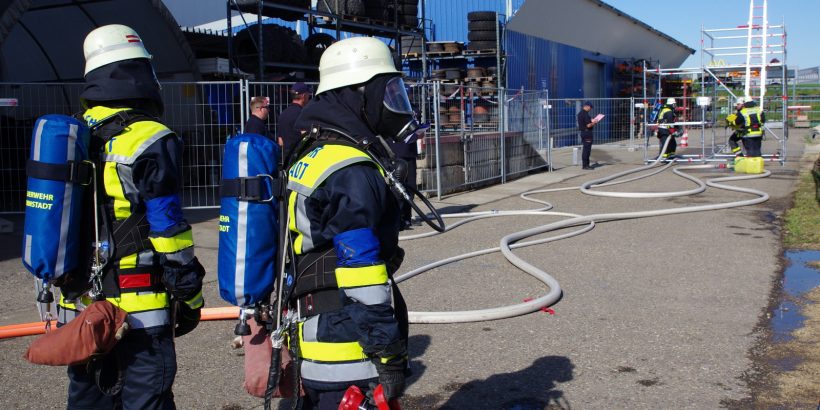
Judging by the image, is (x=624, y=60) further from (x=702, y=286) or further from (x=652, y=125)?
(x=702, y=286)

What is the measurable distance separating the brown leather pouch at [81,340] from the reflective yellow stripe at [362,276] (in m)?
1.08

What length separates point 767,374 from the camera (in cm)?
507

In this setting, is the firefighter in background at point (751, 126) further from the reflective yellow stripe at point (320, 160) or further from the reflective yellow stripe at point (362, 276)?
the reflective yellow stripe at point (362, 276)

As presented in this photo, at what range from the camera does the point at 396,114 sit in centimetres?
296

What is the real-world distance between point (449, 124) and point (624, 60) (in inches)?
985

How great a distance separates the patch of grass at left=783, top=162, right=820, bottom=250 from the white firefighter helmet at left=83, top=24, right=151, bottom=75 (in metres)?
8.29

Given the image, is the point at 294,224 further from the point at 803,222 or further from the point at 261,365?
the point at 803,222

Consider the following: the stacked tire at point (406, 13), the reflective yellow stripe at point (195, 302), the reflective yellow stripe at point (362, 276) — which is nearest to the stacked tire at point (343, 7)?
the stacked tire at point (406, 13)

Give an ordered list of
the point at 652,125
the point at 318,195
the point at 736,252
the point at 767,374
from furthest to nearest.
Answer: the point at 652,125
the point at 736,252
the point at 767,374
the point at 318,195

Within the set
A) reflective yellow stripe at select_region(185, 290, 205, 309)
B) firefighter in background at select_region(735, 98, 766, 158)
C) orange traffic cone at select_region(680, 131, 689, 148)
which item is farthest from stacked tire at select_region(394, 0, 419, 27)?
reflective yellow stripe at select_region(185, 290, 205, 309)

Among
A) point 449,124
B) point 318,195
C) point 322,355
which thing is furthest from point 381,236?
point 449,124

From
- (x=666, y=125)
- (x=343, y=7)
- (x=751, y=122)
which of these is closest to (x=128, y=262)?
(x=343, y=7)

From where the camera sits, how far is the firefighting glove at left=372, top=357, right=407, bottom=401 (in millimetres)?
2686

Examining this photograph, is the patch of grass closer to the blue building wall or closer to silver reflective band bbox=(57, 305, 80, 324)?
silver reflective band bbox=(57, 305, 80, 324)
